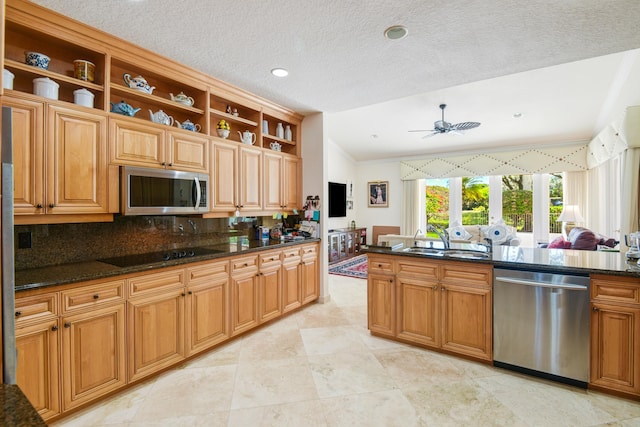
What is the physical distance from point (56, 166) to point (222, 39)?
1475 mm

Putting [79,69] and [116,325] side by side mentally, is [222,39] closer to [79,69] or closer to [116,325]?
[79,69]

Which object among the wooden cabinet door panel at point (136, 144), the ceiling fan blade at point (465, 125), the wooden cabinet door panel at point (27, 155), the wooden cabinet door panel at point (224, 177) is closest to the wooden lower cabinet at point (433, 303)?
the wooden cabinet door panel at point (224, 177)

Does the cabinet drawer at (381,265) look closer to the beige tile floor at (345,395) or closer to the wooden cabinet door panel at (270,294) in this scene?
the beige tile floor at (345,395)

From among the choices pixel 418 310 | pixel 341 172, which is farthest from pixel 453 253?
pixel 341 172

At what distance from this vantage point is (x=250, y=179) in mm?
3463

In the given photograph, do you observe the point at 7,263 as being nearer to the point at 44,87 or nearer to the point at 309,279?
the point at 44,87

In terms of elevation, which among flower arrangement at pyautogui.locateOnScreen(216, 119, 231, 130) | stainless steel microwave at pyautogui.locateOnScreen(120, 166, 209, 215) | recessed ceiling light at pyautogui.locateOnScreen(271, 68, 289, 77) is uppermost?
recessed ceiling light at pyautogui.locateOnScreen(271, 68, 289, 77)

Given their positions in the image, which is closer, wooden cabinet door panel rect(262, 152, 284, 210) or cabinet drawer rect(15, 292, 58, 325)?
cabinet drawer rect(15, 292, 58, 325)

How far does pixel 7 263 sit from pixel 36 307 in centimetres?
94

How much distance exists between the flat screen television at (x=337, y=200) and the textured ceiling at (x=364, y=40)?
3.53 m

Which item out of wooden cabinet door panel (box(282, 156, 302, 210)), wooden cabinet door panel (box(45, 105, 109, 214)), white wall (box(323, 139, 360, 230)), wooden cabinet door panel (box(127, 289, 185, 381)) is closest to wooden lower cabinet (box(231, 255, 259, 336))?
wooden cabinet door panel (box(127, 289, 185, 381))

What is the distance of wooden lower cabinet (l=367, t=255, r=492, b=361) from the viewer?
97.3 inches

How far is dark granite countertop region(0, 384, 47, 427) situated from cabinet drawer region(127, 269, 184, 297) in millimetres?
1481

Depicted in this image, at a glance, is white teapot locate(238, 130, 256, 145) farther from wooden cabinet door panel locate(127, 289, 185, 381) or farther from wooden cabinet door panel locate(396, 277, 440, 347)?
wooden cabinet door panel locate(396, 277, 440, 347)
